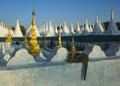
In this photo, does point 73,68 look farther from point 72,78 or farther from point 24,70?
point 24,70

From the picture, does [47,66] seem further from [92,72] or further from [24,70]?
[92,72]

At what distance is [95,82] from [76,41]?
89.3ft

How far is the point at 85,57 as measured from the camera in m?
5.25

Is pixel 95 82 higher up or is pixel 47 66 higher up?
pixel 47 66

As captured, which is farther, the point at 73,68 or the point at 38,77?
the point at 73,68

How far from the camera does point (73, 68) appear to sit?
203 inches

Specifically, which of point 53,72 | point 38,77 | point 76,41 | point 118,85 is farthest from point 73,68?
point 76,41

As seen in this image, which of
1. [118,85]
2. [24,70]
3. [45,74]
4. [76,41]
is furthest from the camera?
[76,41]

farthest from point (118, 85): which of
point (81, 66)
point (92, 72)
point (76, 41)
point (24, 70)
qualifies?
point (76, 41)

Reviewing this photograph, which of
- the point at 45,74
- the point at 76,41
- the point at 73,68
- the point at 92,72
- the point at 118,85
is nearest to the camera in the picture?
the point at 45,74

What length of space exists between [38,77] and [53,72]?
0.37 meters

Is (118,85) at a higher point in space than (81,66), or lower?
lower

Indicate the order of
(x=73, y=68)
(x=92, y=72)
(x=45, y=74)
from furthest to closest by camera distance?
(x=92, y=72) < (x=73, y=68) < (x=45, y=74)

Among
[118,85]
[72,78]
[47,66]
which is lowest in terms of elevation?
[118,85]
